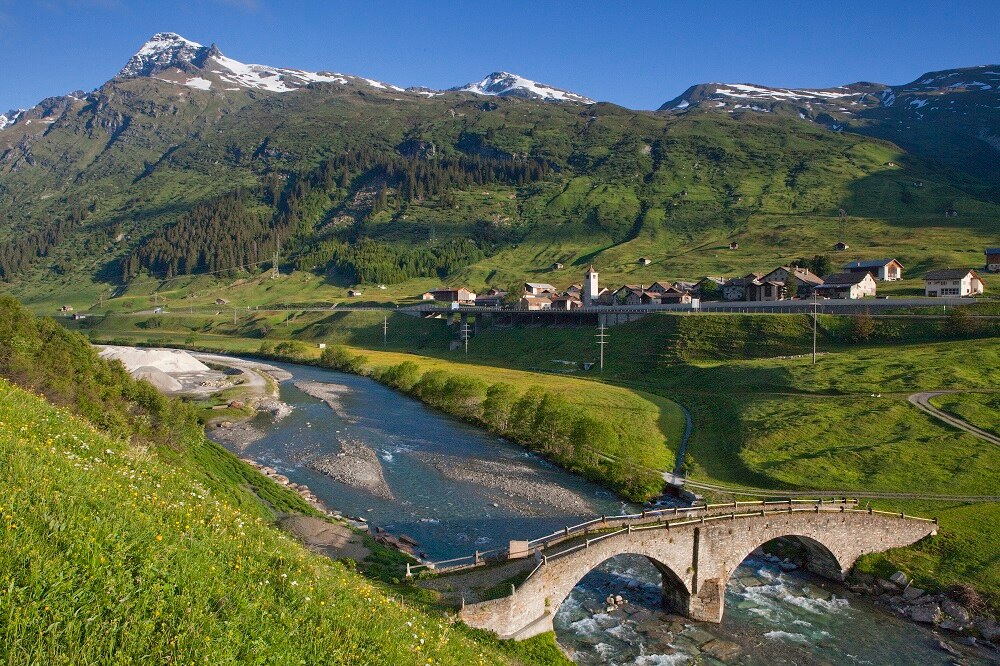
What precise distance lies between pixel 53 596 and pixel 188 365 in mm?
128414

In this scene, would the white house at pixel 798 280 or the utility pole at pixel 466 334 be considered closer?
the white house at pixel 798 280

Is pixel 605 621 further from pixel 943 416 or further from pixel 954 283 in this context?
pixel 954 283

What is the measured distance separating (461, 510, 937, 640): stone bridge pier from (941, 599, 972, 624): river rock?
19.9 ft

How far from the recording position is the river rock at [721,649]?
34.0 meters

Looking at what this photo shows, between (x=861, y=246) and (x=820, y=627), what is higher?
(x=861, y=246)

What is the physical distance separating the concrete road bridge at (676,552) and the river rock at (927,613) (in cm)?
535

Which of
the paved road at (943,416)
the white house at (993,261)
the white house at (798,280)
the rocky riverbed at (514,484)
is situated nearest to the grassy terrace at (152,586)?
the rocky riverbed at (514,484)

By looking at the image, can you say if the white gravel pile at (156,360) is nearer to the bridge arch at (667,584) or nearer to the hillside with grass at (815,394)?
the hillside with grass at (815,394)

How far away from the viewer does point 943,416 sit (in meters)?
64.1

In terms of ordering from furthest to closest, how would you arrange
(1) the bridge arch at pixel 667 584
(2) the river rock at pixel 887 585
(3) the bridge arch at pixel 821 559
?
(3) the bridge arch at pixel 821 559
(2) the river rock at pixel 887 585
(1) the bridge arch at pixel 667 584

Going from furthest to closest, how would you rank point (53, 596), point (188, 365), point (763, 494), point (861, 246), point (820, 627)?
point (861, 246) → point (188, 365) → point (763, 494) → point (820, 627) → point (53, 596)

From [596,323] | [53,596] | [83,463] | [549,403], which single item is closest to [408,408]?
[549,403]

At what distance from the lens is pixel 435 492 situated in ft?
188

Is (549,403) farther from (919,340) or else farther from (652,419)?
(919,340)
